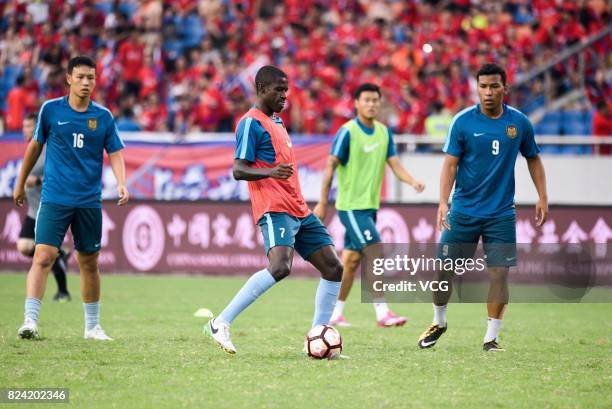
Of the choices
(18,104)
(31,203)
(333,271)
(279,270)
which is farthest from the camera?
(18,104)

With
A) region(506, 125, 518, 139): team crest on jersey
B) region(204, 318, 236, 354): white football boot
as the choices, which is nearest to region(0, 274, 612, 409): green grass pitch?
region(204, 318, 236, 354): white football boot

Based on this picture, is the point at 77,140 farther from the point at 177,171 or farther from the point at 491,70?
the point at 177,171

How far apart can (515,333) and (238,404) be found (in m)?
5.51

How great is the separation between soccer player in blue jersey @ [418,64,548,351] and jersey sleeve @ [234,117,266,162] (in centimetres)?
186

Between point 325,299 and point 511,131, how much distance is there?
2.28 m

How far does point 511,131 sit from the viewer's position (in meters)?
9.56

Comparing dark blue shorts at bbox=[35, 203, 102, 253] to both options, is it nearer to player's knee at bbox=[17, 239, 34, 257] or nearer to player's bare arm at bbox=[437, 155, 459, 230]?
player's bare arm at bbox=[437, 155, 459, 230]

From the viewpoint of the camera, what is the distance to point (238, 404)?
677 centimetres

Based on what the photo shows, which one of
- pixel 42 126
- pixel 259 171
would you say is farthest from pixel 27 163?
pixel 259 171

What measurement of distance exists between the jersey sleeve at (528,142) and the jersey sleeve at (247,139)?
2.50m

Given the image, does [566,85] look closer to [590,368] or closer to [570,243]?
[570,243]

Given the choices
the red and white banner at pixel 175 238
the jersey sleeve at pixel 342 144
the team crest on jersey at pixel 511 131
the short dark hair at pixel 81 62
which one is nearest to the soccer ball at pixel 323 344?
the team crest on jersey at pixel 511 131

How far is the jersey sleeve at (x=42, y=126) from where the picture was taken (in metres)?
9.94

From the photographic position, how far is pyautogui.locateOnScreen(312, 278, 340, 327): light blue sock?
9.13 metres
